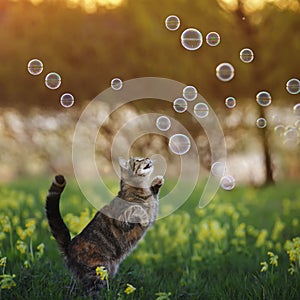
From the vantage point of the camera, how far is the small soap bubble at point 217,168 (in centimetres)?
672

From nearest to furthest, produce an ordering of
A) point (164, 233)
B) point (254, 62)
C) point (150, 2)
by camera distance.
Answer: point (164, 233) < point (150, 2) < point (254, 62)

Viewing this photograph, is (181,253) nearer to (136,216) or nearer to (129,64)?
(136,216)

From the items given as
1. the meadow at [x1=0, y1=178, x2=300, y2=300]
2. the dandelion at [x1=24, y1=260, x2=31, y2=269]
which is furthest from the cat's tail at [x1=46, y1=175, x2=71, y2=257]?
the dandelion at [x1=24, y1=260, x2=31, y2=269]

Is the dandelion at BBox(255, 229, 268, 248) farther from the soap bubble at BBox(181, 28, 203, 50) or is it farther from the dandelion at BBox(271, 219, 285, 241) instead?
the soap bubble at BBox(181, 28, 203, 50)

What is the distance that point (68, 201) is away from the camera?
230 inches

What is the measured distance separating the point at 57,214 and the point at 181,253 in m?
1.68

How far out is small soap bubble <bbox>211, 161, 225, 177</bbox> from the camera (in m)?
6.72

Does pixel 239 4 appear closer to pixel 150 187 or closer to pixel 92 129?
pixel 92 129

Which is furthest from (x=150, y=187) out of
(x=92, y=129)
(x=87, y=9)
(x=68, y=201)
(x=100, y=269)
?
(x=87, y=9)

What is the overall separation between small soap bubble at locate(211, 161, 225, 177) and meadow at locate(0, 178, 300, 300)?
0.79 feet

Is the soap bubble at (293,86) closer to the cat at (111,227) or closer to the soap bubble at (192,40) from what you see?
the soap bubble at (192,40)

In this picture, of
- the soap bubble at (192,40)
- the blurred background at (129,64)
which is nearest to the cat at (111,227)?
the soap bubble at (192,40)

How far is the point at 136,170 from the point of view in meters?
3.47

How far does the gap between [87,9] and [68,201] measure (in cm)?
220
